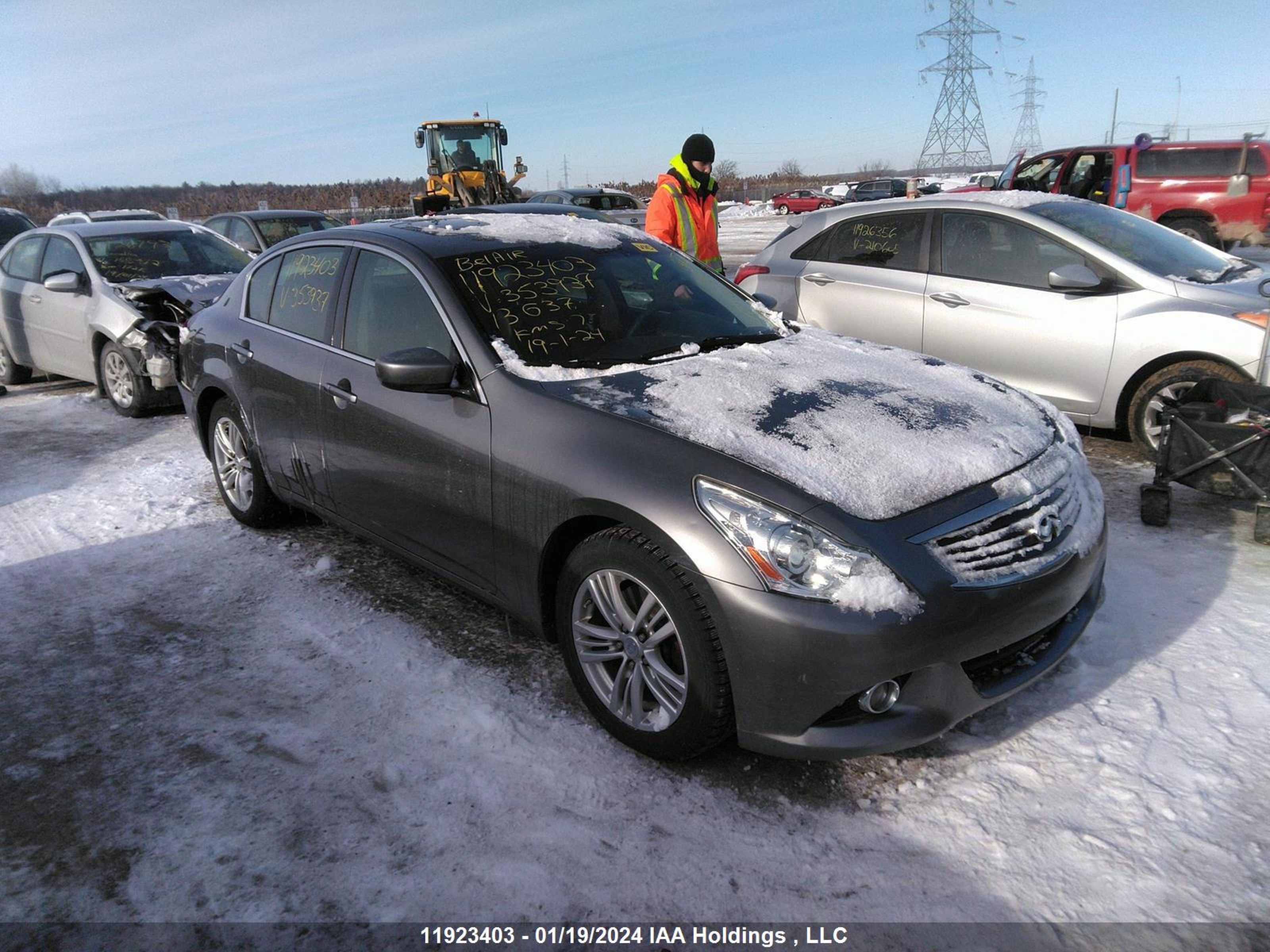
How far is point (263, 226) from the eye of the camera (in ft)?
42.1

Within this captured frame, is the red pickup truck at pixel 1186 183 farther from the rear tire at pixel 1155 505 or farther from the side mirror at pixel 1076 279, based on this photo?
the rear tire at pixel 1155 505

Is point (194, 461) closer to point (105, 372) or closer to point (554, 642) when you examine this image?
point (105, 372)

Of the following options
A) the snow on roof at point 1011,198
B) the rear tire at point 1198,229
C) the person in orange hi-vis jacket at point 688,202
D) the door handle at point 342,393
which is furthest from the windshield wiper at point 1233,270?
the rear tire at point 1198,229

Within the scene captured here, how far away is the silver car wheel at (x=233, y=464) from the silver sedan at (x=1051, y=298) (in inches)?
118

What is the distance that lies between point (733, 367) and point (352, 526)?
1.85m

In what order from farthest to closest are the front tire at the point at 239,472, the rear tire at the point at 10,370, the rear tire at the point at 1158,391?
the rear tire at the point at 10,370, the rear tire at the point at 1158,391, the front tire at the point at 239,472

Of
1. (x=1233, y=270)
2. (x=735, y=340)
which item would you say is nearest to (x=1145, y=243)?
(x=1233, y=270)

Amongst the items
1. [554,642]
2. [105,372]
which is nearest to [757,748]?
[554,642]

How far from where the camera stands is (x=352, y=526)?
158 inches

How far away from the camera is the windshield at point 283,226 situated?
1277 centimetres

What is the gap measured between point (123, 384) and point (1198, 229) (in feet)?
48.7

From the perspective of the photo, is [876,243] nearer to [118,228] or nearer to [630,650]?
[630,650]

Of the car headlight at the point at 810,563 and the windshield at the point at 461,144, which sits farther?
the windshield at the point at 461,144

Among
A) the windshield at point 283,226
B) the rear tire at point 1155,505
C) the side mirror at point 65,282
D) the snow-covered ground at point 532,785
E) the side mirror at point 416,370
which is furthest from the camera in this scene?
the windshield at point 283,226
